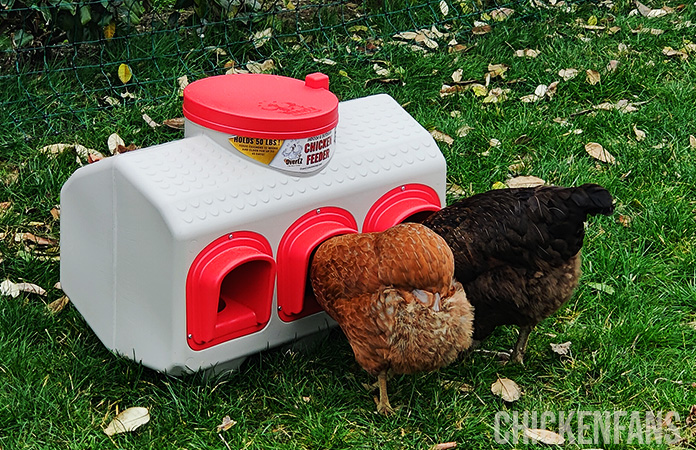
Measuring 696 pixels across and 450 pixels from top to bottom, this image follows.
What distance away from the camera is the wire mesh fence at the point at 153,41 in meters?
4.38

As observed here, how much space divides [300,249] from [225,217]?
325 mm

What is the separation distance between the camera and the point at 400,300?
2.78m

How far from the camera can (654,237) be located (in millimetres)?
3902

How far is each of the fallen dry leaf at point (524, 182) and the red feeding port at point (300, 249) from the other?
4.56 ft

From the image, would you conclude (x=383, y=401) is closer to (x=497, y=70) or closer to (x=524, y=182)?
(x=524, y=182)

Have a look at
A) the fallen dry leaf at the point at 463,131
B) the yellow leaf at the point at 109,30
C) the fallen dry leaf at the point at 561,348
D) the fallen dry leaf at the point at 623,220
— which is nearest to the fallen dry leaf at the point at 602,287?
the fallen dry leaf at the point at 561,348

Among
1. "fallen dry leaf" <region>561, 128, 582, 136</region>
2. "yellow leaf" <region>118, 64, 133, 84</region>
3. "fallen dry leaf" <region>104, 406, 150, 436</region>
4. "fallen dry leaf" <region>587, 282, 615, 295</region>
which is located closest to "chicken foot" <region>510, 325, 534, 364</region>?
"fallen dry leaf" <region>587, 282, 615, 295</region>

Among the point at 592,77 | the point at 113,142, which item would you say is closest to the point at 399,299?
the point at 113,142

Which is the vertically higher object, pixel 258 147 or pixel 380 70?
pixel 258 147

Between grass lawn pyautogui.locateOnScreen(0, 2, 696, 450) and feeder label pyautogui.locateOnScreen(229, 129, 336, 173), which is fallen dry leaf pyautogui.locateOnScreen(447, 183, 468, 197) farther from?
feeder label pyautogui.locateOnScreen(229, 129, 336, 173)

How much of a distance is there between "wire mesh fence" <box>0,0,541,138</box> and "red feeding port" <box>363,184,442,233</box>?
1823mm

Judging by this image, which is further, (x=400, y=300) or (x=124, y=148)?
(x=124, y=148)

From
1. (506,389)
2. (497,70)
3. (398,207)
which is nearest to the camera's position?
(506,389)

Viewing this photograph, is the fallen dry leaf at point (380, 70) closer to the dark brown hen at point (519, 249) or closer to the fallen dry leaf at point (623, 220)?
the fallen dry leaf at point (623, 220)
